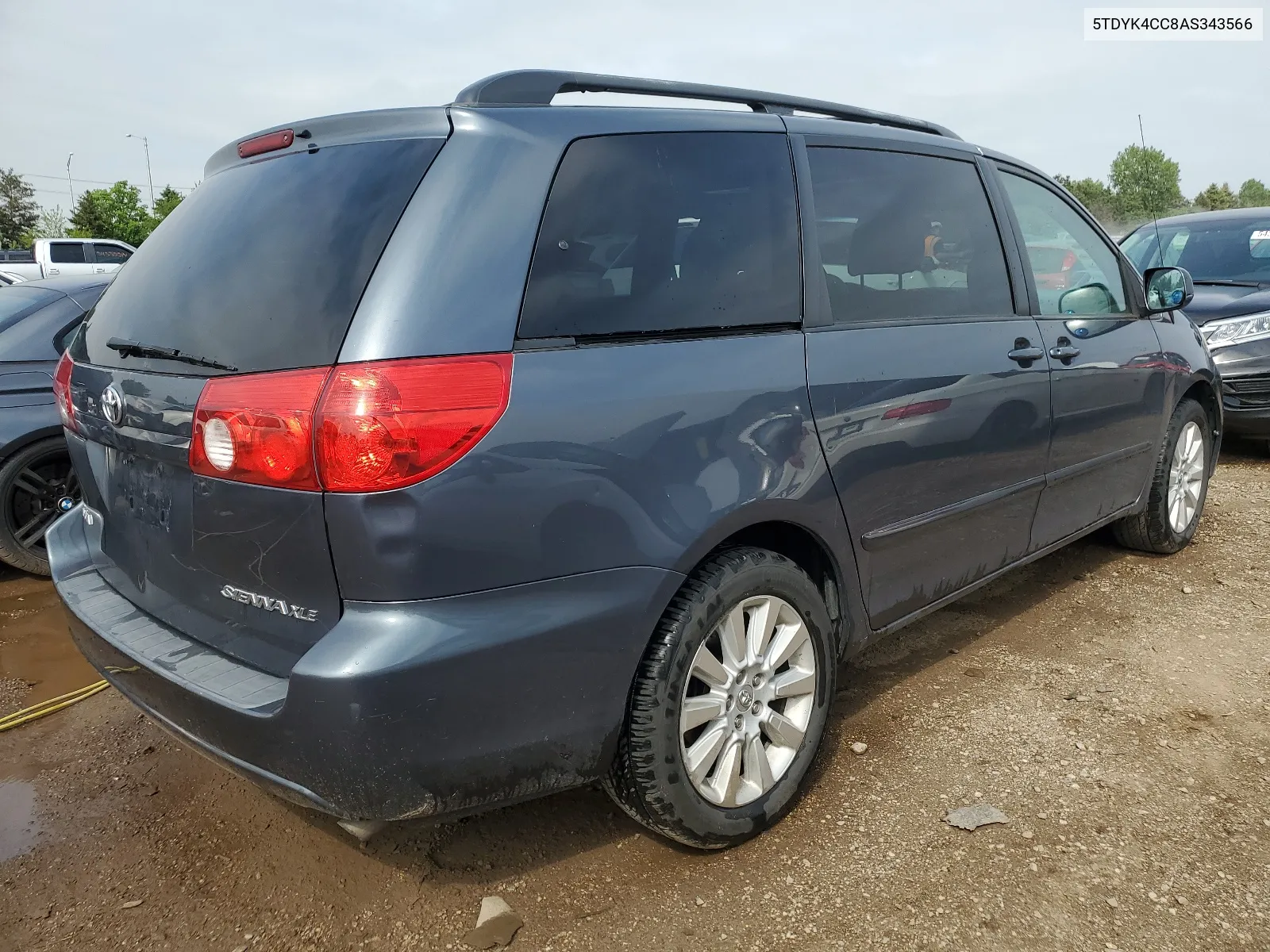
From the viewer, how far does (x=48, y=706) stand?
3.30 meters

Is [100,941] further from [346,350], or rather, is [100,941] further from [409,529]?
[346,350]

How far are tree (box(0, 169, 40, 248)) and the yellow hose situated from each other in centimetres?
6673

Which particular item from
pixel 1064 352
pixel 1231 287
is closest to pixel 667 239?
pixel 1064 352

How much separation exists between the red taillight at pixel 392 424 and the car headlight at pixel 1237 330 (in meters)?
6.32

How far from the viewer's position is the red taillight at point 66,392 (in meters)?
2.49

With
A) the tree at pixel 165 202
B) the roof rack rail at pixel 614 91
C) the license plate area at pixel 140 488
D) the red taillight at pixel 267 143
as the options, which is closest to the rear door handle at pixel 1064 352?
the roof rack rail at pixel 614 91

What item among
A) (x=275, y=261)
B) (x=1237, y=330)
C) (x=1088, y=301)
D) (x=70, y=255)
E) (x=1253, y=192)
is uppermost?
(x=1253, y=192)

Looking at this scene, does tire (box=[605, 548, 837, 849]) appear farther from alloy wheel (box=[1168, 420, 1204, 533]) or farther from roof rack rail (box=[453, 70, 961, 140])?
alloy wheel (box=[1168, 420, 1204, 533])

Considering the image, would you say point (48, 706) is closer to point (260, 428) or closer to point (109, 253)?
point (260, 428)

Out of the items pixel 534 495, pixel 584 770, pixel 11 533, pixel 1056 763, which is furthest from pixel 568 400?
pixel 11 533

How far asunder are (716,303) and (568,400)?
557 mm

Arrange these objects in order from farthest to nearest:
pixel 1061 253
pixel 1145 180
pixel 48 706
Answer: pixel 1145 180
pixel 1061 253
pixel 48 706

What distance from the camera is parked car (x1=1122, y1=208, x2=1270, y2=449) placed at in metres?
6.42

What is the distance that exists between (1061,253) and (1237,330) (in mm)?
3813
